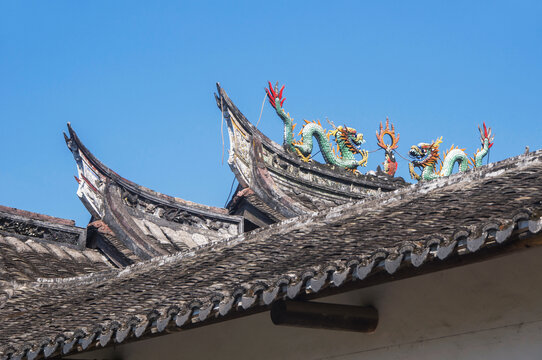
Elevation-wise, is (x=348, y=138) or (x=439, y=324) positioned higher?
(x=348, y=138)

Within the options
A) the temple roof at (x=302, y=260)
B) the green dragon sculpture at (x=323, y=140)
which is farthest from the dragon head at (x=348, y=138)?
the temple roof at (x=302, y=260)

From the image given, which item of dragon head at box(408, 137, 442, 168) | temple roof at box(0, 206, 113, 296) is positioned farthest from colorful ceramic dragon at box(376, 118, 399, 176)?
temple roof at box(0, 206, 113, 296)

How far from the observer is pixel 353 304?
283 inches

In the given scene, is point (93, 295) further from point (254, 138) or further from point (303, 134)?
point (303, 134)

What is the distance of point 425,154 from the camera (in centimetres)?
2172

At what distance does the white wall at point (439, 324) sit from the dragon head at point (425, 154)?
1403cm

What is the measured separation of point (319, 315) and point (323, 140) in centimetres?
1259

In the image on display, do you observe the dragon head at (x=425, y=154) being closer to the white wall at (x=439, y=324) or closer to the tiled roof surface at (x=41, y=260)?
the tiled roof surface at (x=41, y=260)

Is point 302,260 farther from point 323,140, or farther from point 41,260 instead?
point 323,140

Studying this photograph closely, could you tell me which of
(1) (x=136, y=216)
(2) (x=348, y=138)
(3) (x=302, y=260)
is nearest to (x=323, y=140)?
(2) (x=348, y=138)

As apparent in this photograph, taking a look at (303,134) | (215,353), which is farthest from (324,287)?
(303,134)

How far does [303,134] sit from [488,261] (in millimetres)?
12540

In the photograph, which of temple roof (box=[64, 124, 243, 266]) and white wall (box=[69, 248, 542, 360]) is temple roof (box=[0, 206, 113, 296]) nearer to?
temple roof (box=[64, 124, 243, 266])

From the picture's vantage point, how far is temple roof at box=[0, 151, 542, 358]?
19.5 ft
